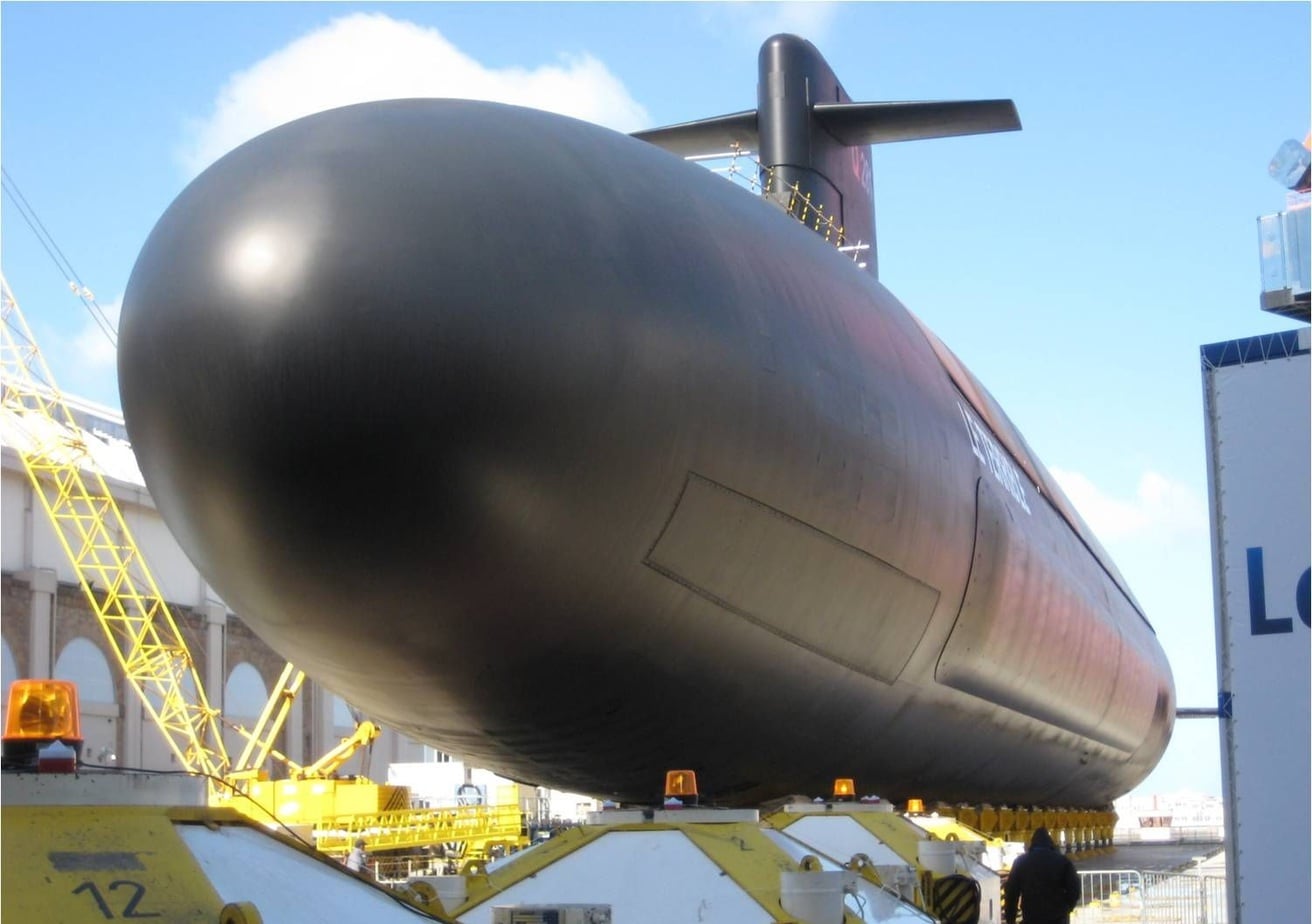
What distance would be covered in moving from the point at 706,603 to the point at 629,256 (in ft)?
6.26

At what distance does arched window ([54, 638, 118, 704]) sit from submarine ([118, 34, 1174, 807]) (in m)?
32.4

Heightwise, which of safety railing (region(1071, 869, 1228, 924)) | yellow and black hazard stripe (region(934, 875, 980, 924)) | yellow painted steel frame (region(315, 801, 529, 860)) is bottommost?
yellow painted steel frame (region(315, 801, 529, 860))

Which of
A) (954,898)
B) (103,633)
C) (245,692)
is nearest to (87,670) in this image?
(103,633)

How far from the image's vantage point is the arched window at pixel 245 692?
45062 millimetres

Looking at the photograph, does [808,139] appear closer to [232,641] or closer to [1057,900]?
[1057,900]

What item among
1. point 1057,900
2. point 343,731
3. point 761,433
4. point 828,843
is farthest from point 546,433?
point 343,731

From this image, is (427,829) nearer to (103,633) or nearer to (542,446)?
(103,633)

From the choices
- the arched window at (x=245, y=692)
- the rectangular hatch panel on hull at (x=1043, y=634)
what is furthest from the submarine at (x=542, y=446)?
the arched window at (x=245, y=692)

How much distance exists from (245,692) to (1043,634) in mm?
37641

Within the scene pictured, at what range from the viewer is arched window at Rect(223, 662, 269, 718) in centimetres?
4506

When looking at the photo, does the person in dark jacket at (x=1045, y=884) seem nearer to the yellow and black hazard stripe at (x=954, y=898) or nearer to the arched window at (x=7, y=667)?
the yellow and black hazard stripe at (x=954, y=898)

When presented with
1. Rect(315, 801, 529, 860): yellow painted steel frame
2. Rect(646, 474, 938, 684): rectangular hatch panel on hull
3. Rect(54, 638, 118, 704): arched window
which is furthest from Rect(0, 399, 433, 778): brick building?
Rect(646, 474, 938, 684): rectangular hatch panel on hull

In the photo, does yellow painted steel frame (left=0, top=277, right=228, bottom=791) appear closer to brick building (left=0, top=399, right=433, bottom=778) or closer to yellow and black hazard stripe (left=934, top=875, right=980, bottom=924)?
brick building (left=0, top=399, right=433, bottom=778)

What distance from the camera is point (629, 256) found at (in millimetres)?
7297
